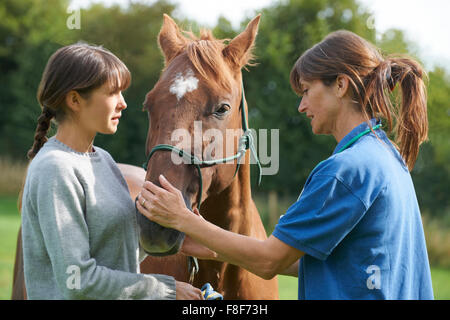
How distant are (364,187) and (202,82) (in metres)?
1.05

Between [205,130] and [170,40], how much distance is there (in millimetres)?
721

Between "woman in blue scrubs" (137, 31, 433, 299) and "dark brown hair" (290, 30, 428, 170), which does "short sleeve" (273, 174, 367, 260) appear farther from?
"dark brown hair" (290, 30, 428, 170)

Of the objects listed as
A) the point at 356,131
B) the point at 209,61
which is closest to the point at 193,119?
the point at 209,61

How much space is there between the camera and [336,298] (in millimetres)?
1589

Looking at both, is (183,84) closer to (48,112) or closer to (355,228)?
(48,112)

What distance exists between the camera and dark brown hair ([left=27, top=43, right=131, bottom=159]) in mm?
1671

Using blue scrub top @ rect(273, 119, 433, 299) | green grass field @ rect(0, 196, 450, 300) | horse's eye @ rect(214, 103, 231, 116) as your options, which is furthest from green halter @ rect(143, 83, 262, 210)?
green grass field @ rect(0, 196, 450, 300)

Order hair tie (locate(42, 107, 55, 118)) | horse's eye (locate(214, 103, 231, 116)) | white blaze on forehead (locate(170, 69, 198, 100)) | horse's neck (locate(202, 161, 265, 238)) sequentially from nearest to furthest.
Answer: hair tie (locate(42, 107, 55, 118))
white blaze on forehead (locate(170, 69, 198, 100))
horse's eye (locate(214, 103, 231, 116))
horse's neck (locate(202, 161, 265, 238))

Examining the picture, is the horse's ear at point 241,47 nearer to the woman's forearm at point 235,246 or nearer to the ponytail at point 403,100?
the ponytail at point 403,100

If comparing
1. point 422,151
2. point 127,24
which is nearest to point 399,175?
point 422,151

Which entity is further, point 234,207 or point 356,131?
point 234,207

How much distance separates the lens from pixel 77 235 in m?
1.51

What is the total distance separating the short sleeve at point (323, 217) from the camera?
5.08 feet

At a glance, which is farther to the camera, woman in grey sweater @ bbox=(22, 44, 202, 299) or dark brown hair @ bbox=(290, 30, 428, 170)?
dark brown hair @ bbox=(290, 30, 428, 170)
